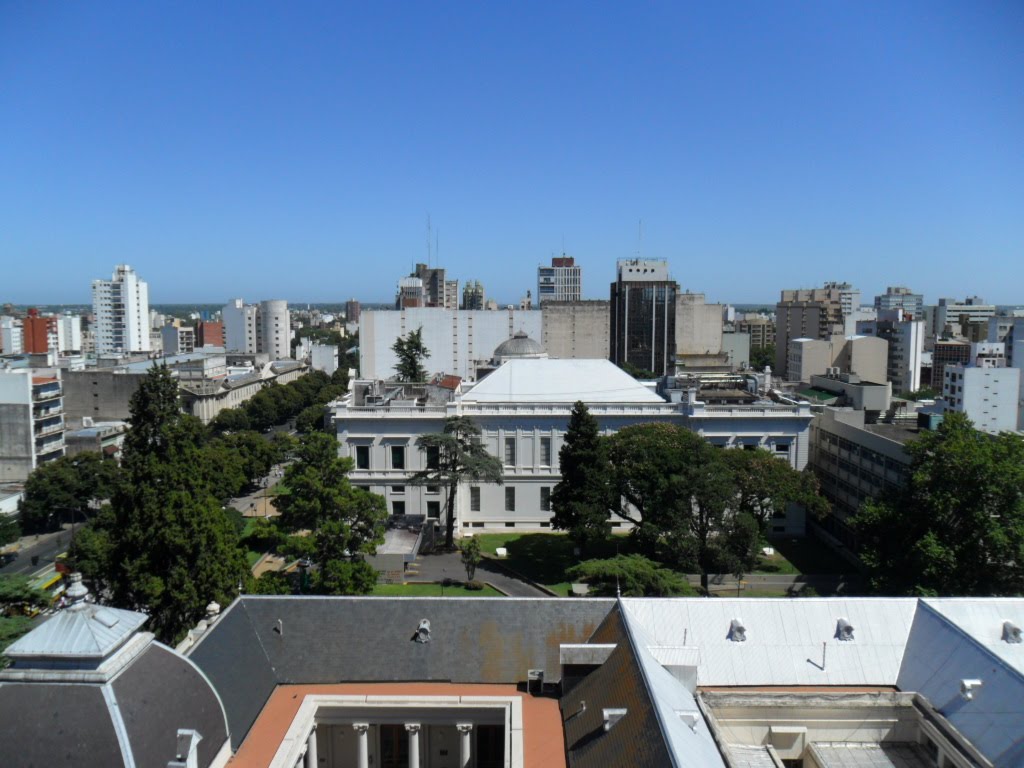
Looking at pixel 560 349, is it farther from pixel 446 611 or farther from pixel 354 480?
pixel 446 611

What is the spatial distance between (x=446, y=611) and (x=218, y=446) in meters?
45.7

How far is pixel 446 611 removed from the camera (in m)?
27.2

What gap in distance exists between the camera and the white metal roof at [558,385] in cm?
6247

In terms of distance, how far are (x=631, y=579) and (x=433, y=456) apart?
911 inches

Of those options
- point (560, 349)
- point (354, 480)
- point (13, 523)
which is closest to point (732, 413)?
point (354, 480)

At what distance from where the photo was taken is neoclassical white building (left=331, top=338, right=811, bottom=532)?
Result: 58.8 m

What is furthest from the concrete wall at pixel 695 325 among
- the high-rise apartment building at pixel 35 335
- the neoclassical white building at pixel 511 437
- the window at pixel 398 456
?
the high-rise apartment building at pixel 35 335

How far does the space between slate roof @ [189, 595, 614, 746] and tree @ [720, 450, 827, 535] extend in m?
23.0

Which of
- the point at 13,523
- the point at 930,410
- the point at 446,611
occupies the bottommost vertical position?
the point at 13,523

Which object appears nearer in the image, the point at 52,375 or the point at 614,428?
the point at 614,428

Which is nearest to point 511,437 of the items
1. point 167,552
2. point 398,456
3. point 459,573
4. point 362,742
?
point 398,456

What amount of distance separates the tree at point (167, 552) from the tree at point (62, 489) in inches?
1206

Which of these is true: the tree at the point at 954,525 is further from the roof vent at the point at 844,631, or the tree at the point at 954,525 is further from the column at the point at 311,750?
the column at the point at 311,750

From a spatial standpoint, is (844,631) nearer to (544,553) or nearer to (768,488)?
(768,488)
